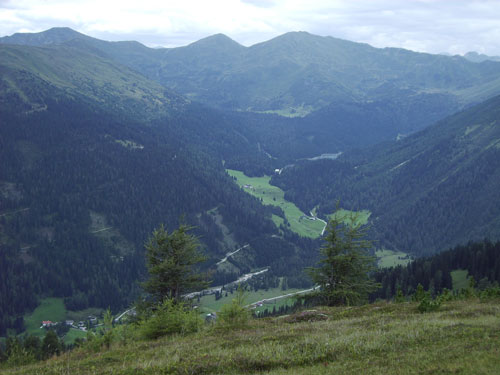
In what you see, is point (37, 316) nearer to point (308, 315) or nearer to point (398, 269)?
point (398, 269)

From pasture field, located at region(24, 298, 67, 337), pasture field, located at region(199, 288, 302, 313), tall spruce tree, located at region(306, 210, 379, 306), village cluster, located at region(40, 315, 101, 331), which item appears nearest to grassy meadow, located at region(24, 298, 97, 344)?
pasture field, located at region(24, 298, 67, 337)

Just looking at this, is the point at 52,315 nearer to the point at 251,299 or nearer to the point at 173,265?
the point at 251,299

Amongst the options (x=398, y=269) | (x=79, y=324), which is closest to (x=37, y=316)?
(x=79, y=324)

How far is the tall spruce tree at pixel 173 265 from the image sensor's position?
1964 inches

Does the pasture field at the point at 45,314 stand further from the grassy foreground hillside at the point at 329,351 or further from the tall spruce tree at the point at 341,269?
the grassy foreground hillside at the point at 329,351

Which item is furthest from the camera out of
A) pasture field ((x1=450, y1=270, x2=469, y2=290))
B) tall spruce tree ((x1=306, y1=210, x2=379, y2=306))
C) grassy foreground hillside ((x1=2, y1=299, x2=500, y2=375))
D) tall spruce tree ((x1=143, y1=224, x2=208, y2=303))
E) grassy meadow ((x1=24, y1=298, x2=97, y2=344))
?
grassy meadow ((x1=24, y1=298, x2=97, y2=344))

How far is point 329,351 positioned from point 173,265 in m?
30.3

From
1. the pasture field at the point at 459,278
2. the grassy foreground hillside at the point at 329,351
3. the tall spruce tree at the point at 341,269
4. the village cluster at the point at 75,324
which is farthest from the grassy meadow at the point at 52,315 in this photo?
the grassy foreground hillside at the point at 329,351

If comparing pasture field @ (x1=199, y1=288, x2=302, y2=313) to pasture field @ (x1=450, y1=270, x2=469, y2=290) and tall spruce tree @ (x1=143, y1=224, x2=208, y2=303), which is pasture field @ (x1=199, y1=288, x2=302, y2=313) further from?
tall spruce tree @ (x1=143, y1=224, x2=208, y2=303)

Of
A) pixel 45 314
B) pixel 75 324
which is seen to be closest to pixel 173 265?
pixel 75 324

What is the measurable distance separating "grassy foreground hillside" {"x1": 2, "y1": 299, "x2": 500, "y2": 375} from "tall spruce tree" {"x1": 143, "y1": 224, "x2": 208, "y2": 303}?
18.8 meters

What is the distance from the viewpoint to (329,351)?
22.1m

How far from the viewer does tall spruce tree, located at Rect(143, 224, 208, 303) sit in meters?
49.9

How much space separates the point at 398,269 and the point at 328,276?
291 ft
